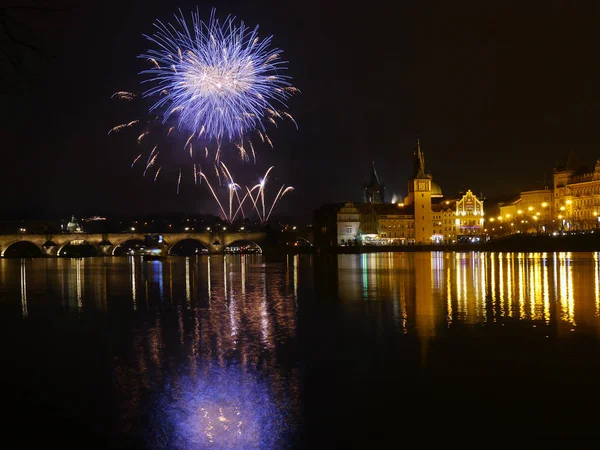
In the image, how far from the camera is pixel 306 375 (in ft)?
44.0

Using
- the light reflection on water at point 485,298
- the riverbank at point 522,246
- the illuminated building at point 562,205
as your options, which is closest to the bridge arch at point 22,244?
the riverbank at point 522,246

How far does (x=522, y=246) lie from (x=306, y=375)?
92.8 m

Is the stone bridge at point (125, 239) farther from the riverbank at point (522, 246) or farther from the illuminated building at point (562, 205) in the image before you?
the illuminated building at point (562, 205)

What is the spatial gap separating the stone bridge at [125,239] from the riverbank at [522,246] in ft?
63.3

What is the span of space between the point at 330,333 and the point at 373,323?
2.15 meters

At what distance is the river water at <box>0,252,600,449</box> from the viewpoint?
9.96 meters

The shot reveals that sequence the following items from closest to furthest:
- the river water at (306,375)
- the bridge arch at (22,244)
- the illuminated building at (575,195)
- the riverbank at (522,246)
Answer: the river water at (306,375)
the riverbank at (522,246)
the illuminated building at (575,195)
the bridge arch at (22,244)

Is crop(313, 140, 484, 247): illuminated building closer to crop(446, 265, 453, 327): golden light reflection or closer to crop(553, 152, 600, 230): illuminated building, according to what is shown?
crop(553, 152, 600, 230): illuminated building

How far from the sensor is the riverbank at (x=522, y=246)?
3565 inches

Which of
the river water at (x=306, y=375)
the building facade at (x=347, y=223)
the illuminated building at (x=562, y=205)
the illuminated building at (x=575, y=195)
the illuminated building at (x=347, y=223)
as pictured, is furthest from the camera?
the illuminated building at (x=347, y=223)

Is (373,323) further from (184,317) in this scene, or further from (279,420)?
(279,420)

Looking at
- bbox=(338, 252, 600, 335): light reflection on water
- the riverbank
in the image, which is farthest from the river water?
the riverbank

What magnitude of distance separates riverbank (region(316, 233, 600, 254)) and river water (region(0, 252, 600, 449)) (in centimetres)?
7122

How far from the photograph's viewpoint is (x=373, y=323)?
66.3 ft
